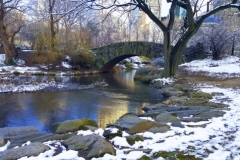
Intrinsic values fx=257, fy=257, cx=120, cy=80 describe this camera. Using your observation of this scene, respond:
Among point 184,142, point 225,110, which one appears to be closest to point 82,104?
point 225,110

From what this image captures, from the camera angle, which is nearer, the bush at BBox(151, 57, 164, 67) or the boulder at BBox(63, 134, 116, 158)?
the boulder at BBox(63, 134, 116, 158)

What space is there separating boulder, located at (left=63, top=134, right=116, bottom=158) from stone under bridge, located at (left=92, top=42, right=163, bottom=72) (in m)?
18.3

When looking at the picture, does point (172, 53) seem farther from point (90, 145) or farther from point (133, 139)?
point (90, 145)

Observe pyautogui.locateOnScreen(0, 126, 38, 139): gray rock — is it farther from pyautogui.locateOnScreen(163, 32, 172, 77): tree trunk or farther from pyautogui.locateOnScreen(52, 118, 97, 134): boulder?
pyautogui.locateOnScreen(163, 32, 172, 77): tree trunk

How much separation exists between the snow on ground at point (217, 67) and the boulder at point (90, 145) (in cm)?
1326

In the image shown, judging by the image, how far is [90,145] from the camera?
407 centimetres

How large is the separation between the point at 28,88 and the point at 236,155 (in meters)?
12.2

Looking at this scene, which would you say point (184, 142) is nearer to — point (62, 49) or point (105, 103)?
point (105, 103)

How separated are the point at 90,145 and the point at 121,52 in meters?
20.6

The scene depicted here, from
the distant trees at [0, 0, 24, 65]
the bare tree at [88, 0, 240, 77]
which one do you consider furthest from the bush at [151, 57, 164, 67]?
the distant trees at [0, 0, 24, 65]

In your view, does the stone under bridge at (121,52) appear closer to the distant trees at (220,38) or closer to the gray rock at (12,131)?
the distant trees at (220,38)

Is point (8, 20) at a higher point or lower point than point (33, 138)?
higher

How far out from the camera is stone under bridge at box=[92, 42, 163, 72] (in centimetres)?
2214

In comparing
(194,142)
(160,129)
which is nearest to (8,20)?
(160,129)
